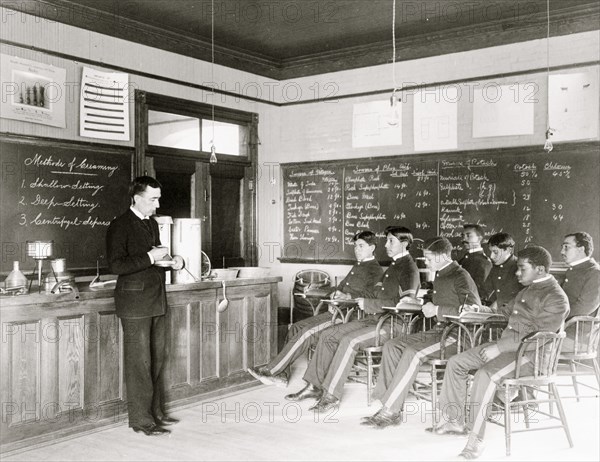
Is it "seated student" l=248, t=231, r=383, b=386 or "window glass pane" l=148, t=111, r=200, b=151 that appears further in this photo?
"window glass pane" l=148, t=111, r=200, b=151

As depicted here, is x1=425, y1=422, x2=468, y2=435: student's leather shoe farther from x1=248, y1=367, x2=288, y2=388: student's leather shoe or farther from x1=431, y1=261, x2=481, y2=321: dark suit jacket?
x1=248, y1=367, x2=288, y2=388: student's leather shoe

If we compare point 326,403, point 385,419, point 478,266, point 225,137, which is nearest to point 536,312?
point 385,419

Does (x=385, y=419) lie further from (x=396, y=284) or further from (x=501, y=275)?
(x=501, y=275)

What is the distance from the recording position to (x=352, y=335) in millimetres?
4887

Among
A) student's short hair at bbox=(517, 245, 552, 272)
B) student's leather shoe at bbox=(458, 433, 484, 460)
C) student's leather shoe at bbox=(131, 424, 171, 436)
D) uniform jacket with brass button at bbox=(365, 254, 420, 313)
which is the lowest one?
student's leather shoe at bbox=(131, 424, 171, 436)

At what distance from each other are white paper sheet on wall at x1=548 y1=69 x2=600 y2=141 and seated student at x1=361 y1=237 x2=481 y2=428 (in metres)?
2.13

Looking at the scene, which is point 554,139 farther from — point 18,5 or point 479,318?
point 18,5

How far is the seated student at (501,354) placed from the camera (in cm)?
386

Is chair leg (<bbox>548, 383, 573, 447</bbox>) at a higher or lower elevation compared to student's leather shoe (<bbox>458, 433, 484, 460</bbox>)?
higher

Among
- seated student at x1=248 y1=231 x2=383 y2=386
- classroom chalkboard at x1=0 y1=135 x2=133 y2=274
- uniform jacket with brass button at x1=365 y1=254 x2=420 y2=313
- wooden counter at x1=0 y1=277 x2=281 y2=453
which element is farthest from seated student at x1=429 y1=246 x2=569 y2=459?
classroom chalkboard at x1=0 y1=135 x2=133 y2=274

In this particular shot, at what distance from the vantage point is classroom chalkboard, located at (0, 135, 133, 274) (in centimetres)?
530

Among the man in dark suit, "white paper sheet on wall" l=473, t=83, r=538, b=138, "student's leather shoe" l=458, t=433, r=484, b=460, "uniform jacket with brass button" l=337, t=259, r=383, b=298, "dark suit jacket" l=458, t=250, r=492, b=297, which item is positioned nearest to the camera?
"student's leather shoe" l=458, t=433, r=484, b=460

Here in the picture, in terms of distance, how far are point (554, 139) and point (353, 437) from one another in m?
3.51

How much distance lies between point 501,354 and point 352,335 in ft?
3.95
